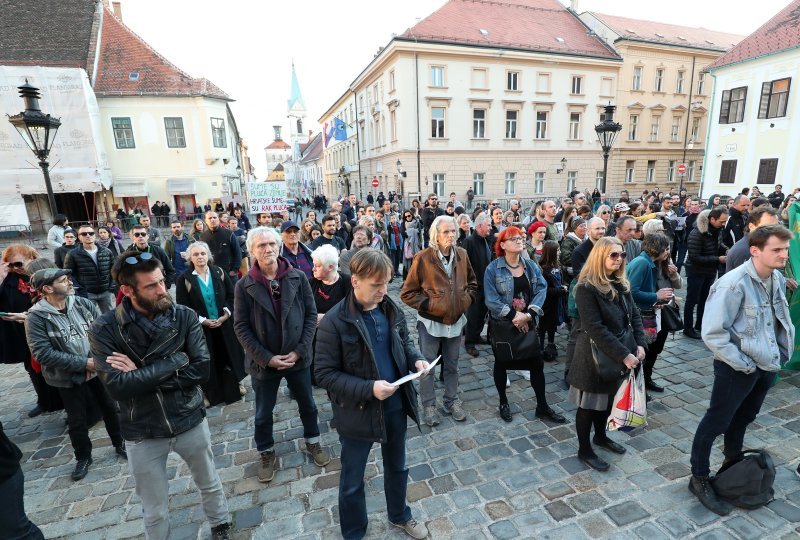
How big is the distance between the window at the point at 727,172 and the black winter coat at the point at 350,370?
31.3 metres

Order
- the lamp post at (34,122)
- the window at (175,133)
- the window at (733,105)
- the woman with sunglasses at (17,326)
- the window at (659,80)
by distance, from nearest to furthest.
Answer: the woman with sunglasses at (17,326)
the lamp post at (34,122)
the window at (733,105)
the window at (175,133)
the window at (659,80)

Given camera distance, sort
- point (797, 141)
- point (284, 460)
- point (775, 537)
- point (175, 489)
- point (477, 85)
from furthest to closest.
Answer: point (477, 85)
point (797, 141)
point (284, 460)
point (175, 489)
point (775, 537)

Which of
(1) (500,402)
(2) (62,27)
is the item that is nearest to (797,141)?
(1) (500,402)

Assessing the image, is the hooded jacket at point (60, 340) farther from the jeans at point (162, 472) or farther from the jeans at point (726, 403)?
the jeans at point (726, 403)

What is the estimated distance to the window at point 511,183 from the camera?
31562mm

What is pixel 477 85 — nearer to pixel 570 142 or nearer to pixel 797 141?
pixel 570 142

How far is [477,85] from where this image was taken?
2936cm

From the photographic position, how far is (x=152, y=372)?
240cm

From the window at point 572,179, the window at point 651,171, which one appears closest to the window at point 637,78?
the window at point 651,171

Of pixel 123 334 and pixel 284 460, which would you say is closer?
pixel 123 334

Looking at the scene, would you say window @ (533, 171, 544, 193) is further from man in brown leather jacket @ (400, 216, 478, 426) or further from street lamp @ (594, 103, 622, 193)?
man in brown leather jacket @ (400, 216, 478, 426)

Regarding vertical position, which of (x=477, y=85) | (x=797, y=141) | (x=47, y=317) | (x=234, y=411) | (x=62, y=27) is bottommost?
(x=234, y=411)

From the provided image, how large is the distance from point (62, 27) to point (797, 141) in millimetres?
43770

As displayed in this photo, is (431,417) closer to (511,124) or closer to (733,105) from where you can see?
(511,124)
